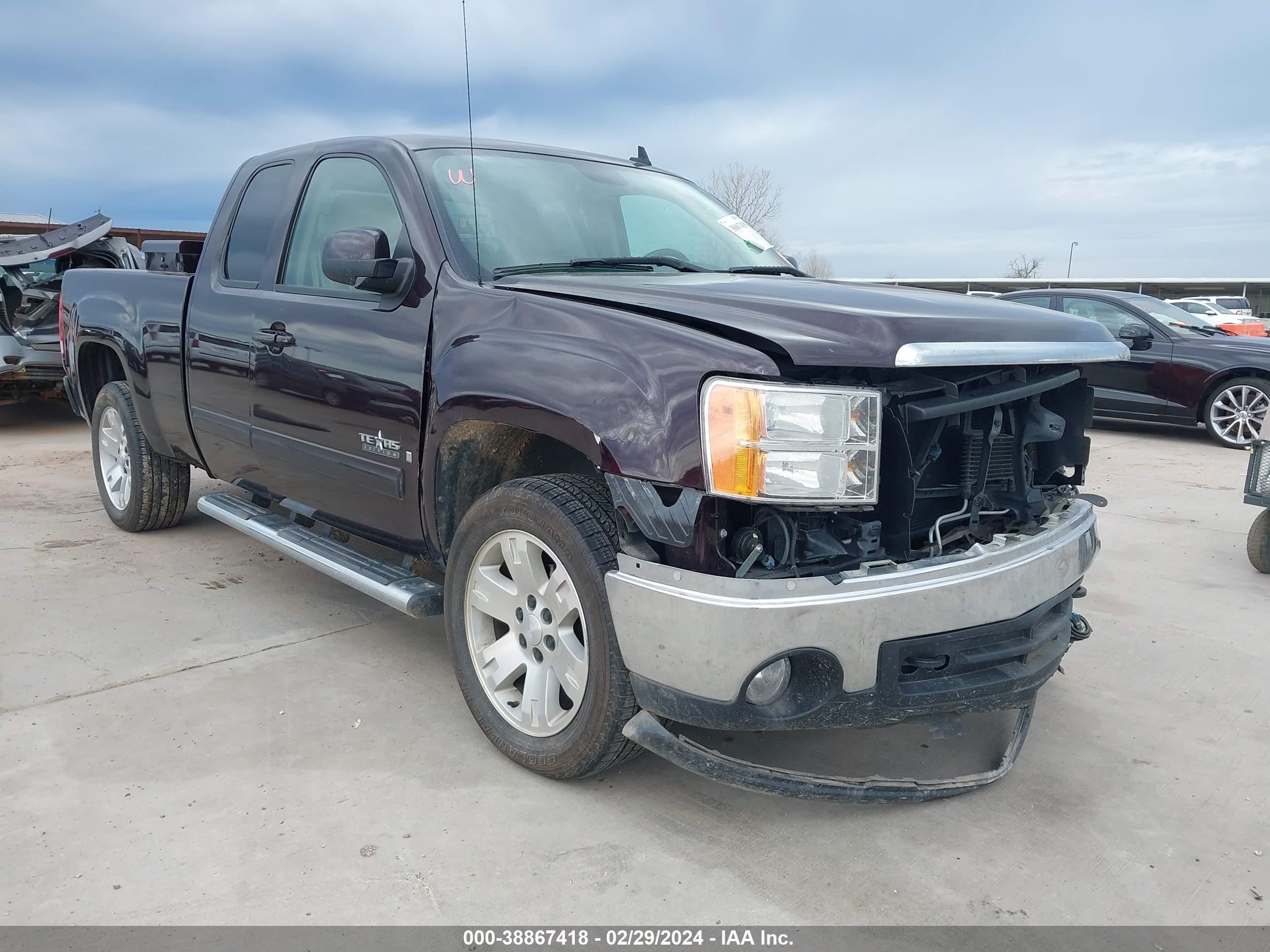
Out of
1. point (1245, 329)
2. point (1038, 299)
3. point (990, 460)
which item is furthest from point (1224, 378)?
point (990, 460)

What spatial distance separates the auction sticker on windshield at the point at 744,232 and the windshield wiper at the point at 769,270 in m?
0.19

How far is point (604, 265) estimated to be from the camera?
3.25 meters

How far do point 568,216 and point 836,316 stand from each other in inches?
57.8

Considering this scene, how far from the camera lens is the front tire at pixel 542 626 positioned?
8.20 feet

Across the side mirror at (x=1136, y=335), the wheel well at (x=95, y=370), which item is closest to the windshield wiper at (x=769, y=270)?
the wheel well at (x=95, y=370)

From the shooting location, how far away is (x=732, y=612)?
221 centimetres

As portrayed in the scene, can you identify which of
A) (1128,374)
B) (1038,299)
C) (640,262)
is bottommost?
(1128,374)

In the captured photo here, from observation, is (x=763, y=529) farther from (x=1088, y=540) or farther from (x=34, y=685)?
(x=34, y=685)

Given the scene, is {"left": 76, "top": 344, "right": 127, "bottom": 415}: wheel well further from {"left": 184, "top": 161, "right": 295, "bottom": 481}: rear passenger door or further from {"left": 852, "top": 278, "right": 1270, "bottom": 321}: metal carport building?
{"left": 852, "top": 278, "right": 1270, "bottom": 321}: metal carport building

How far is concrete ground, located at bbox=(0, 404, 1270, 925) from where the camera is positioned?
89.6 inches

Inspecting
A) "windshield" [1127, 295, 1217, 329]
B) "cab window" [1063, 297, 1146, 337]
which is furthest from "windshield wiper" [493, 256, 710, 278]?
"windshield" [1127, 295, 1217, 329]

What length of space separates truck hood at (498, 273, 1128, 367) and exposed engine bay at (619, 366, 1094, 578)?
0.11 meters

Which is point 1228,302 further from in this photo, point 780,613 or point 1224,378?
point 780,613

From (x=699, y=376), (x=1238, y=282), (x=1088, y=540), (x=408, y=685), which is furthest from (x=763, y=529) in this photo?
(x=1238, y=282)
